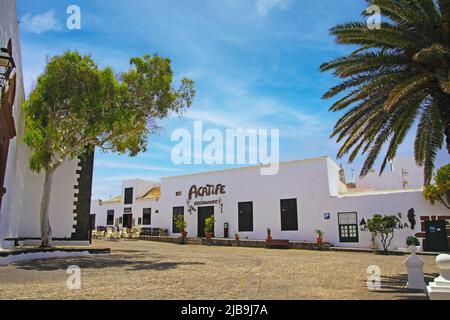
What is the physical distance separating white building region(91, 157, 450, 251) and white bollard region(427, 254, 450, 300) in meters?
16.2

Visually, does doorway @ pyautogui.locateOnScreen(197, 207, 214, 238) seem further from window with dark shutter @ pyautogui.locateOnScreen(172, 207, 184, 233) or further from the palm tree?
the palm tree

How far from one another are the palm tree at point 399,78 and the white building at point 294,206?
10.1m

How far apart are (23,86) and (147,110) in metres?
5.03

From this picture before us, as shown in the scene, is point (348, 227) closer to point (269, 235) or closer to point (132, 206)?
point (269, 235)

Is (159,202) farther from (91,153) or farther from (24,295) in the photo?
(24,295)

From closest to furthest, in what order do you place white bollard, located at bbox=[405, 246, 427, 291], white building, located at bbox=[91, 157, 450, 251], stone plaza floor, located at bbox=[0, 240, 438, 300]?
stone plaza floor, located at bbox=[0, 240, 438, 300], white bollard, located at bbox=[405, 246, 427, 291], white building, located at bbox=[91, 157, 450, 251]

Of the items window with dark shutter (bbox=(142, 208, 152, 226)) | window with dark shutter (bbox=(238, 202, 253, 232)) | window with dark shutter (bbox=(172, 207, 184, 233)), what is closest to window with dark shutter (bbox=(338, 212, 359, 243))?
window with dark shutter (bbox=(238, 202, 253, 232))

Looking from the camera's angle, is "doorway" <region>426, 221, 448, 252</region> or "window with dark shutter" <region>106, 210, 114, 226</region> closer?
"doorway" <region>426, 221, 448, 252</region>

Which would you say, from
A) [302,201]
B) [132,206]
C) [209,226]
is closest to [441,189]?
[302,201]

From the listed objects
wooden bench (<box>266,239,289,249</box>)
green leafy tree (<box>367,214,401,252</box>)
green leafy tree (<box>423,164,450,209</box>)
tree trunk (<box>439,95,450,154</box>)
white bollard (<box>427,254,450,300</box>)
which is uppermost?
tree trunk (<box>439,95,450,154</box>)

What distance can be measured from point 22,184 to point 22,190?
335 mm

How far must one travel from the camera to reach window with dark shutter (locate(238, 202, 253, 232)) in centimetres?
2739

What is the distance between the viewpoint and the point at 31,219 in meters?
16.2
